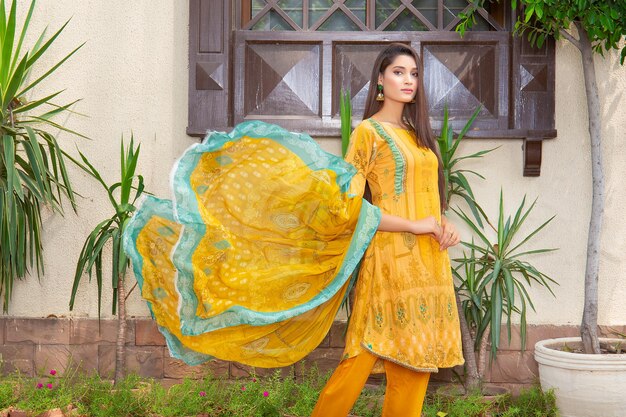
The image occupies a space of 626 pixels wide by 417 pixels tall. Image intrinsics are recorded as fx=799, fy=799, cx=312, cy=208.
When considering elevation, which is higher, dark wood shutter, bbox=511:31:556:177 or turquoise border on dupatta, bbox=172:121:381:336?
dark wood shutter, bbox=511:31:556:177

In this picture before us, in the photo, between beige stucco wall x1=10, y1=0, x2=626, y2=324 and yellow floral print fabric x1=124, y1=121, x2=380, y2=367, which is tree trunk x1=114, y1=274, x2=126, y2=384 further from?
yellow floral print fabric x1=124, y1=121, x2=380, y2=367

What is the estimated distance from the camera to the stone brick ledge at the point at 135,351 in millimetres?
4297

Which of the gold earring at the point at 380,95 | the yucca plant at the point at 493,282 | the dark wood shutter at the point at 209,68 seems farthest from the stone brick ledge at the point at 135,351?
the gold earring at the point at 380,95

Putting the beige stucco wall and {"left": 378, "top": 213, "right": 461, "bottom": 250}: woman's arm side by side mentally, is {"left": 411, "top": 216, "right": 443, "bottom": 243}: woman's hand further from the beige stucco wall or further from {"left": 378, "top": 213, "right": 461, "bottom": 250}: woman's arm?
the beige stucco wall

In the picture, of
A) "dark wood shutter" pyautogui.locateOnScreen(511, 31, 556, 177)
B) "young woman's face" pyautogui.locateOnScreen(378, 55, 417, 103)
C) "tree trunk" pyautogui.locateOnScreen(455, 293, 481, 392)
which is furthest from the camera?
"dark wood shutter" pyautogui.locateOnScreen(511, 31, 556, 177)

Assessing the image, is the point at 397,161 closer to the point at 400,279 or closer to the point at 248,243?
the point at 400,279

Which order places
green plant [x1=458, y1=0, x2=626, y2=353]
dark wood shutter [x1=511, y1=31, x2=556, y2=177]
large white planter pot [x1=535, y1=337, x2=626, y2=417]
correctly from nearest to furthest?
large white planter pot [x1=535, y1=337, x2=626, y2=417] < green plant [x1=458, y1=0, x2=626, y2=353] < dark wood shutter [x1=511, y1=31, x2=556, y2=177]

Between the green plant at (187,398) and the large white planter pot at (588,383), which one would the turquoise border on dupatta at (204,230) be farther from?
the large white planter pot at (588,383)

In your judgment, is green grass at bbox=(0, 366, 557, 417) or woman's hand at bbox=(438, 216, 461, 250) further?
green grass at bbox=(0, 366, 557, 417)

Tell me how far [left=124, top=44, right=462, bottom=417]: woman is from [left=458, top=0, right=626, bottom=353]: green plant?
48.3 inches

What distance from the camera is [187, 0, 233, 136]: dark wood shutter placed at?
4.27 meters

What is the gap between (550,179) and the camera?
4.34 meters

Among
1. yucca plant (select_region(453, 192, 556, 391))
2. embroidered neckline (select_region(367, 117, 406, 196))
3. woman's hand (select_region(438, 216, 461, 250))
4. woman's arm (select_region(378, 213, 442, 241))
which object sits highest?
embroidered neckline (select_region(367, 117, 406, 196))

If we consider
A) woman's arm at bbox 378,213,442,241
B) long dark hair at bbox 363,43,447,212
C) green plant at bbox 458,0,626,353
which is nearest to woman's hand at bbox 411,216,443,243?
woman's arm at bbox 378,213,442,241
